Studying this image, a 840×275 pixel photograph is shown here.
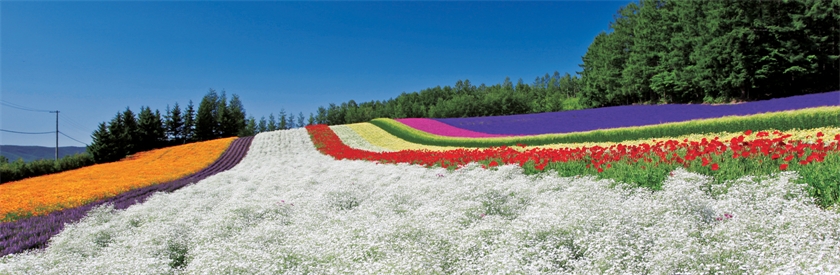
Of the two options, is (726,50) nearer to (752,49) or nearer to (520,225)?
(752,49)

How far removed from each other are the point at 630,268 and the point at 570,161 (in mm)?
6659

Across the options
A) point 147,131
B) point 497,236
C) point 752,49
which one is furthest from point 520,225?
point 147,131

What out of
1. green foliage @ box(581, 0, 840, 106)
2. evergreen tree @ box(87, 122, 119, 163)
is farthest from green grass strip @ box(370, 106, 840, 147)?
evergreen tree @ box(87, 122, 119, 163)

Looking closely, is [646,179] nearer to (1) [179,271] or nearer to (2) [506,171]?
(2) [506,171]

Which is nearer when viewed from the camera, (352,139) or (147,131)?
(352,139)

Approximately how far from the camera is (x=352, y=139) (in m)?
38.5

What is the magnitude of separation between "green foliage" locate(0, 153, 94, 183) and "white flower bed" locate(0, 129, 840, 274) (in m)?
23.8

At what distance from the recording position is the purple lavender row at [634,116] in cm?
2094

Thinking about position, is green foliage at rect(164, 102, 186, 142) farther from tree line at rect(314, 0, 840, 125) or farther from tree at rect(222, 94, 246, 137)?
tree line at rect(314, 0, 840, 125)

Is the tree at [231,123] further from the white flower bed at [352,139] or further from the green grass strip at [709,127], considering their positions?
the green grass strip at [709,127]

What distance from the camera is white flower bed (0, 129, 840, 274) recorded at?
149 inches

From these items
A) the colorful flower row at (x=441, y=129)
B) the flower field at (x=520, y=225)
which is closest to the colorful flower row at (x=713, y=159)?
the flower field at (x=520, y=225)

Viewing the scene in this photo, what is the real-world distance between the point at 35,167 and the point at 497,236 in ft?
112

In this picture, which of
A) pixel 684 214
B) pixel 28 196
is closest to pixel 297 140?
pixel 28 196
